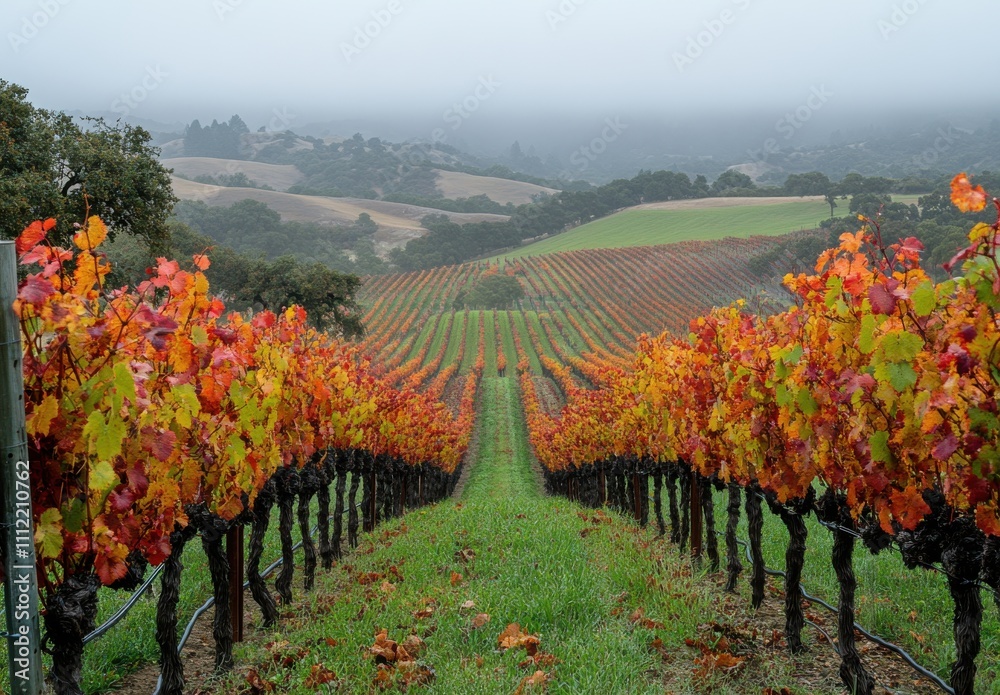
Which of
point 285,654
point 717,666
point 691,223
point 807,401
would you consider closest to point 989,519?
point 807,401

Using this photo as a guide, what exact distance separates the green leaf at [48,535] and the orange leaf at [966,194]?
4.35 meters

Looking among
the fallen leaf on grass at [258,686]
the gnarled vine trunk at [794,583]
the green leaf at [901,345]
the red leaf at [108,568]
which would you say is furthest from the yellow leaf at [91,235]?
the gnarled vine trunk at [794,583]

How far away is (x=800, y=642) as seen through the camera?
697 centimetres

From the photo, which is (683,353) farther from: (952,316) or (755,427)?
(952,316)

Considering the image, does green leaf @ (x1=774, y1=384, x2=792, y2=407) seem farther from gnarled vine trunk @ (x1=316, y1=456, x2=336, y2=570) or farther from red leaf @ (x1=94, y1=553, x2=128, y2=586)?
gnarled vine trunk @ (x1=316, y1=456, x2=336, y2=570)

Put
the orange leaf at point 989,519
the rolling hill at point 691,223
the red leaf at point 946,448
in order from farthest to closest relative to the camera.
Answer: the rolling hill at point 691,223, the orange leaf at point 989,519, the red leaf at point 946,448

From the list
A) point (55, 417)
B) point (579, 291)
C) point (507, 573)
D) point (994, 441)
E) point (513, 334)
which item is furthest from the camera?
point (579, 291)

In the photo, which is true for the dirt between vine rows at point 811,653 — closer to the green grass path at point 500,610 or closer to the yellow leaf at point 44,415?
the green grass path at point 500,610

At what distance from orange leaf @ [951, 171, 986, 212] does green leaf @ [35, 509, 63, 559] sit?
4.35 m

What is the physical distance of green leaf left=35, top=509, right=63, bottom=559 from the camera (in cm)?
358

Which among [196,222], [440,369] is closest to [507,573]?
[440,369]

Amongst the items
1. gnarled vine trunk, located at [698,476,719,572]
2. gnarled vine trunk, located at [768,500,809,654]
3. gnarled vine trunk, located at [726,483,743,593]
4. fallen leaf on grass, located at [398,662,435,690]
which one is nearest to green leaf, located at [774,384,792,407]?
gnarled vine trunk, located at [768,500,809,654]

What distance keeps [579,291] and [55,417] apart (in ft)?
264

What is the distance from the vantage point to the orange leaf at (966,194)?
11.3 feet
